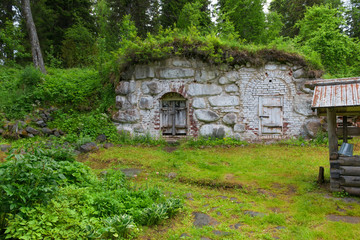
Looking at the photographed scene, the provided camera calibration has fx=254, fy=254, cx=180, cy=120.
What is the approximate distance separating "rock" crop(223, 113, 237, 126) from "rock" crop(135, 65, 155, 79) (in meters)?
3.14

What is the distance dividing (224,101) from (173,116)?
199 centimetres

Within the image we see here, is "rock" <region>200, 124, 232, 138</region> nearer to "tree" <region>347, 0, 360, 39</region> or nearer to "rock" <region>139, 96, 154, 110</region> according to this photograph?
"rock" <region>139, 96, 154, 110</region>

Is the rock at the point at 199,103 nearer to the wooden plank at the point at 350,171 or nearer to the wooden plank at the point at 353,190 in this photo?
the wooden plank at the point at 350,171

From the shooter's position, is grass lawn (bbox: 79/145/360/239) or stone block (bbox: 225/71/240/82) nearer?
grass lawn (bbox: 79/145/360/239)

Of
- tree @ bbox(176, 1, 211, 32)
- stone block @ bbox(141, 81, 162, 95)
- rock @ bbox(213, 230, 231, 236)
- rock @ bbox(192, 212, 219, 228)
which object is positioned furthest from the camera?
tree @ bbox(176, 1, 211, 32)

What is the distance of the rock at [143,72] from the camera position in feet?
31.2

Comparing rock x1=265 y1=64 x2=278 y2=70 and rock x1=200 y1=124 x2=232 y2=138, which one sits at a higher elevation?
rock x1=265 y1=64 x2=278 y2=70

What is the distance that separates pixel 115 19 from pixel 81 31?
2181 millimetres

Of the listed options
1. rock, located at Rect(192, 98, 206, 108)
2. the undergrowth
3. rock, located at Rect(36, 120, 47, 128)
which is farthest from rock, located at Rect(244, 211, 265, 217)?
rock, located at Rect(36, 120, 47, 128)

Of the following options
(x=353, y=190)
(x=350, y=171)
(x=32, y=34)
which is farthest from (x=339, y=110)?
(x=32, y=34)

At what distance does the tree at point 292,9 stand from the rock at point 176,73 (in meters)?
11.5

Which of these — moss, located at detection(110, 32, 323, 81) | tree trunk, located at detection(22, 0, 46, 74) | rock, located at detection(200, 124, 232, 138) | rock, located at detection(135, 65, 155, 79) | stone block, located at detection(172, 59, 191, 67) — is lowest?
rock, located at detection(200, 124, 232, 138)

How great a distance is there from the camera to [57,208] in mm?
3021

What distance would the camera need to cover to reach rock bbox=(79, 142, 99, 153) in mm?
7848
